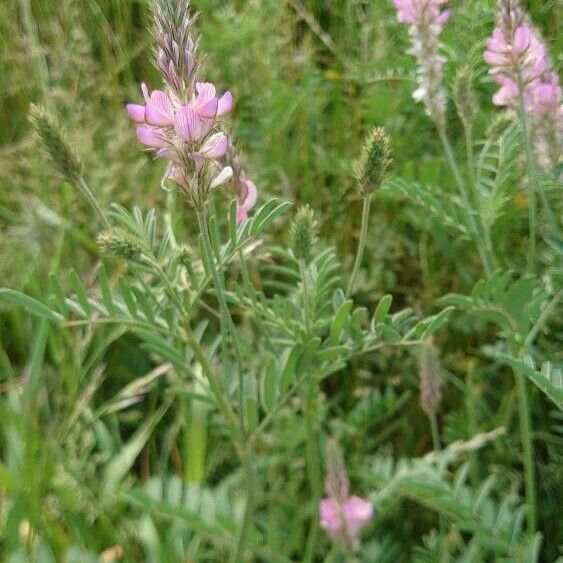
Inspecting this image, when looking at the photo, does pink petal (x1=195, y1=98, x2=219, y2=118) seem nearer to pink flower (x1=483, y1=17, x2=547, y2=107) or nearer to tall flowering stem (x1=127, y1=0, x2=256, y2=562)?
tall flowering stem (x1=127, y1=0, x2=256, y2=562)

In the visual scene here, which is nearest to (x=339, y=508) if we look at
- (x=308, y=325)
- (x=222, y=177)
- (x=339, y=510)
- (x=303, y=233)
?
(x=339, y=510)

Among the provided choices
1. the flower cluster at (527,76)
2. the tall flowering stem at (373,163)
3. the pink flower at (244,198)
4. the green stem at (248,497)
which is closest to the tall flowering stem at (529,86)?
the flower cluster at (527,76)

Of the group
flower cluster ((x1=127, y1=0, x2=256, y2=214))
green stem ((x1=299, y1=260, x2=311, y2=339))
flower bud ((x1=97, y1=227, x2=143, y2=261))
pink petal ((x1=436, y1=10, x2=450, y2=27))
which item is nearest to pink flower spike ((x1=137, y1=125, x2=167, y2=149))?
flower cluster ((x1=127, y1=0, x2=256, y2=214))

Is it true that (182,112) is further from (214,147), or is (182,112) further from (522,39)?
(522,39)

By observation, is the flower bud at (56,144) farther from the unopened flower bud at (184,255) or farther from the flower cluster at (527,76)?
the flower cluster at (527,76)

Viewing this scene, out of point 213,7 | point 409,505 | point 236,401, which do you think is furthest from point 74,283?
point 213,7
